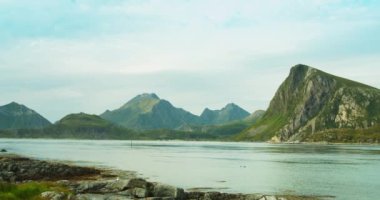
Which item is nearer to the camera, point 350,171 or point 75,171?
point 75,171

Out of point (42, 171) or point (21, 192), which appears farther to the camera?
point (42, 171)

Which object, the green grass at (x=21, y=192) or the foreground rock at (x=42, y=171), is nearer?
the green grass at (x=21, y=192)

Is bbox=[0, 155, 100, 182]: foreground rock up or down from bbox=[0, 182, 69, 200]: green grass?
down

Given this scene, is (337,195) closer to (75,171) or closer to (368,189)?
(368,189)

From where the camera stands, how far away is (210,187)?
3105 inches

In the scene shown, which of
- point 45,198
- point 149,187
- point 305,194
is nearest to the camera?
point 45,198

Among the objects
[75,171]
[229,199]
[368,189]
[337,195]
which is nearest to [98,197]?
[229,199]

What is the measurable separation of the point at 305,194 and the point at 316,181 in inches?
877

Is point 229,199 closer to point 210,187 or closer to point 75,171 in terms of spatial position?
point 210,187

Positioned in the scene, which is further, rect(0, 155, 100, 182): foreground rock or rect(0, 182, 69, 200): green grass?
rect(0, 155, 100, 182): foreground rock

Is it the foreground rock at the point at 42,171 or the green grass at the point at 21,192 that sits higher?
the green grass at the point at 21,192

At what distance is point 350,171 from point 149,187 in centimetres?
8166

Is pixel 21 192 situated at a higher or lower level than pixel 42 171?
higher

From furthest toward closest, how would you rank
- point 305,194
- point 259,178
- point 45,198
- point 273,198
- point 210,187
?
point 259,178, point 210,187, point 305,194, point 273,198, point 45,198
